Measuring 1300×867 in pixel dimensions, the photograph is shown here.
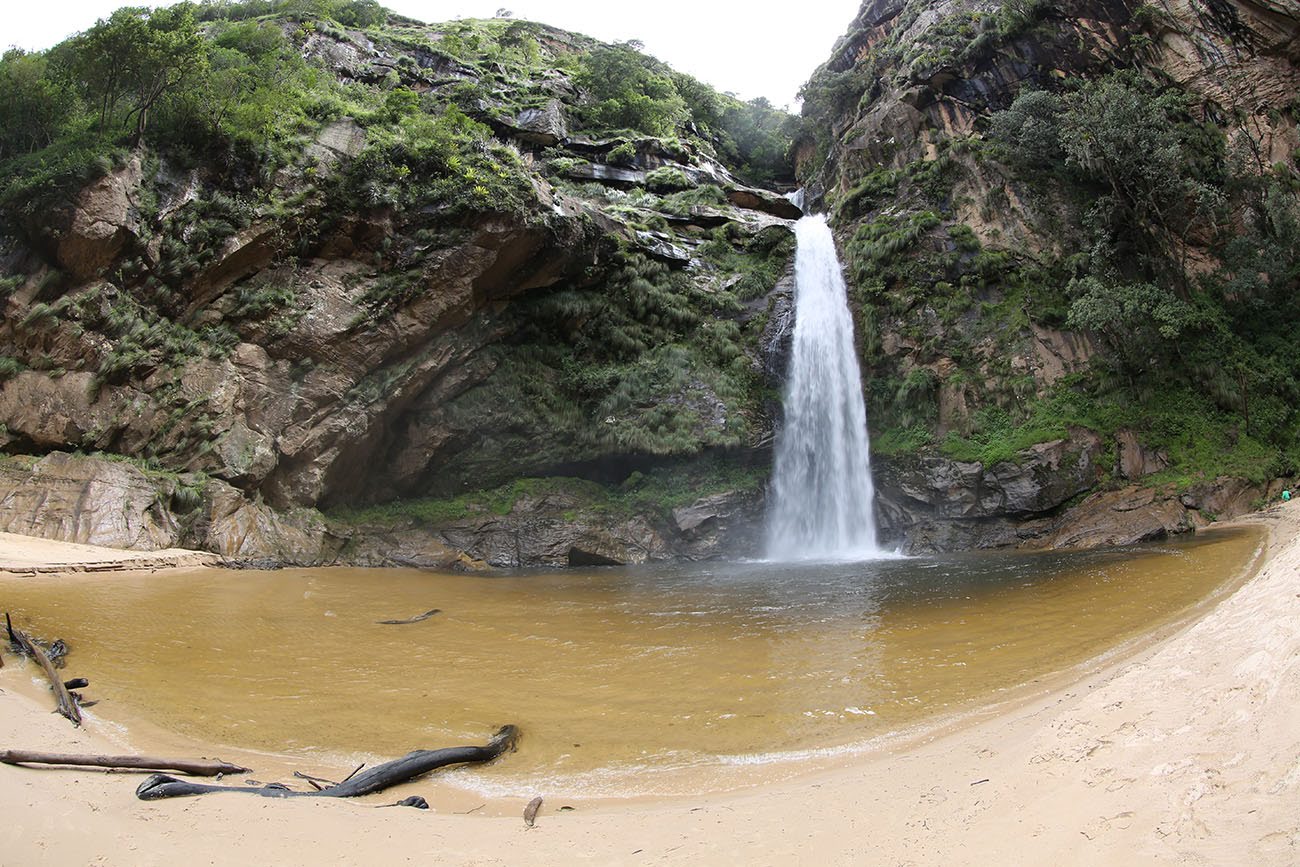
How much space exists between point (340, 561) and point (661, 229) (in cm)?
1589

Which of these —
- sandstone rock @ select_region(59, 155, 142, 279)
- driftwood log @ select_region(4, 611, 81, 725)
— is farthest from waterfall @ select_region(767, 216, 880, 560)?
sandstone rock @ select_region(59, 155, 142, 279)

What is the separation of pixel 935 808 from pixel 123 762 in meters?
4.58

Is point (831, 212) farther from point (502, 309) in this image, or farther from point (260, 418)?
point (260, 418)

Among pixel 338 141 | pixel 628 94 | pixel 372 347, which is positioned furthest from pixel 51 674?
pixel 628 94

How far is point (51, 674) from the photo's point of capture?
217 inches

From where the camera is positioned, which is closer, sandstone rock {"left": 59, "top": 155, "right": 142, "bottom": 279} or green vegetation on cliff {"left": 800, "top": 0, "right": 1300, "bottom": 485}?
sandstone rock {"left": 59, "top": 155, "right": 142, "bottom": 279}

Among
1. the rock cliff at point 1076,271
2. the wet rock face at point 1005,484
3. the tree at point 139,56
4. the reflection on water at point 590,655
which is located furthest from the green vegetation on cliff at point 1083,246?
the tree at point 139,56

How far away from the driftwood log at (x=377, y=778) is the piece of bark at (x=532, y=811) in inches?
39.7

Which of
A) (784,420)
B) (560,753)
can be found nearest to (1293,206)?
(784,420)

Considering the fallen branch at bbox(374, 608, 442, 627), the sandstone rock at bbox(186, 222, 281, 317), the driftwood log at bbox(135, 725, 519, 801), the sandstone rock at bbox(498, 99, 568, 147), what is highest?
the sandstone rock at bbox(498, 99, 568, 147)

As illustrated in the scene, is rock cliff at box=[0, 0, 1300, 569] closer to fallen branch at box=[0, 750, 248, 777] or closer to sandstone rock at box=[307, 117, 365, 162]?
sandstone rock at box=[307, 117, 365, 162]

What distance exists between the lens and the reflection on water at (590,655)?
5.14m

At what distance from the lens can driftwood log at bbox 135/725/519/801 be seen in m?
3.52

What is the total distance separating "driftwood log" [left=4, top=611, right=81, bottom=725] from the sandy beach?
492mm
